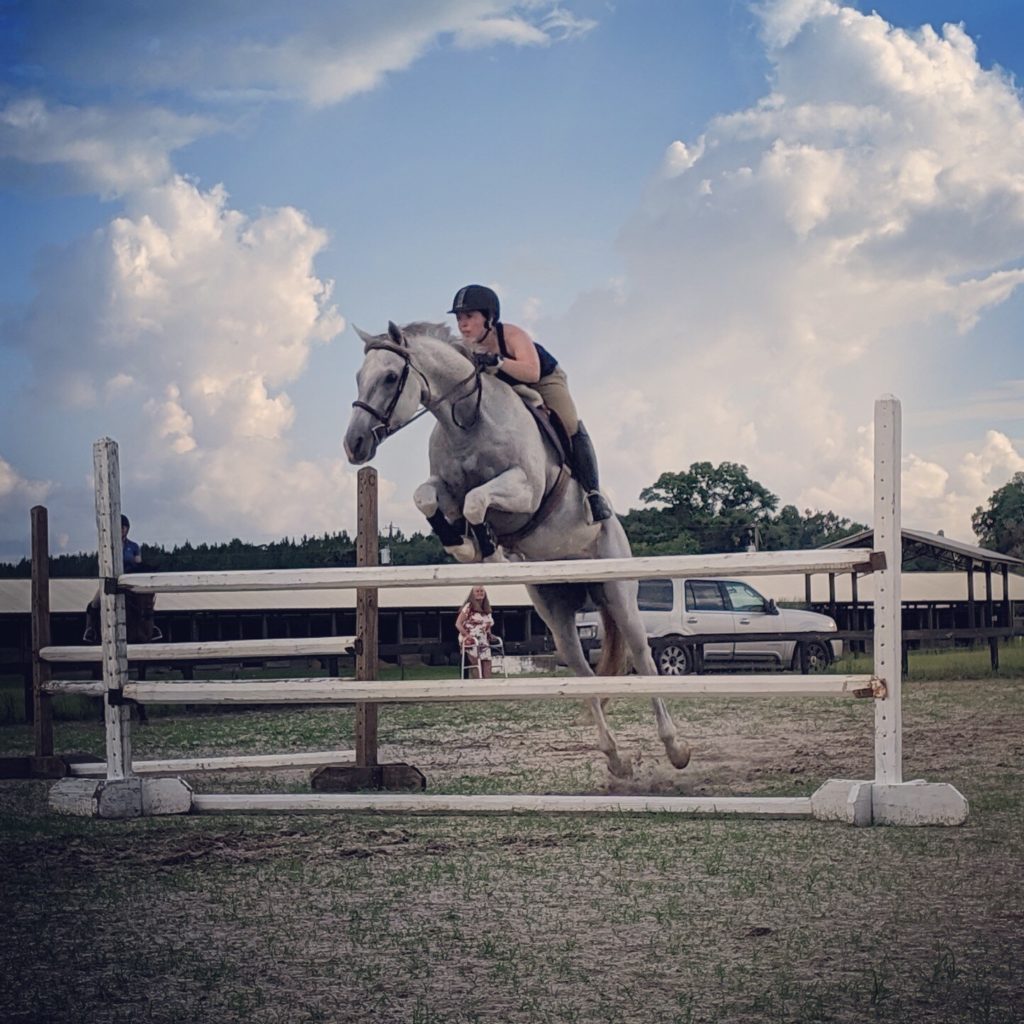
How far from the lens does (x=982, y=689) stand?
15.1 meters

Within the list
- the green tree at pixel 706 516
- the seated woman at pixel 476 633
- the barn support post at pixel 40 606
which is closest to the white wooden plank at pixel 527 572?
the barn support post at pixel 40 606

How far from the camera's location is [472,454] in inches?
238

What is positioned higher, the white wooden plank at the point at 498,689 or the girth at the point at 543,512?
the girth at the point at 543,512

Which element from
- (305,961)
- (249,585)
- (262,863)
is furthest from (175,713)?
(305,961)

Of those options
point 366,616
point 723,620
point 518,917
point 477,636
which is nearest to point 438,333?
point 366,616

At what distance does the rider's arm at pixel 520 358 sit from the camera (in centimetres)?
622

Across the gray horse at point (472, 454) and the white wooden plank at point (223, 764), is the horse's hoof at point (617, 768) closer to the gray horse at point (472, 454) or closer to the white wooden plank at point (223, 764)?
the gray horse at point (472, 454)

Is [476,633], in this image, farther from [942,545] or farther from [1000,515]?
[1000,515]

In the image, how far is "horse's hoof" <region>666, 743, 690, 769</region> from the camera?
6.94 metres

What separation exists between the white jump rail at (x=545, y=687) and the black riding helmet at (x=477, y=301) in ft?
5.24

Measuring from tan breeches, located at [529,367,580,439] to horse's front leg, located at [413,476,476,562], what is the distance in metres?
0.78

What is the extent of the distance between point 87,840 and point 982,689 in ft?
41.3

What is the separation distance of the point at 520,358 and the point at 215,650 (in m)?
2.21

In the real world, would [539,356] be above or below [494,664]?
above
